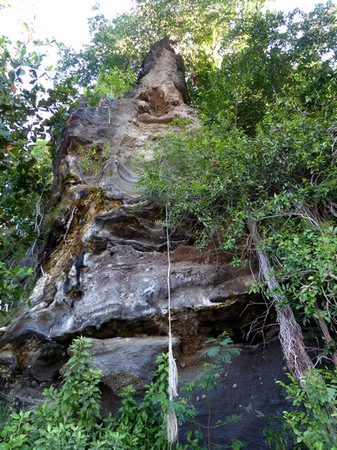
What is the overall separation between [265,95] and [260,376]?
5479mm

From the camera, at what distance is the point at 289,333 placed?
3.41 m

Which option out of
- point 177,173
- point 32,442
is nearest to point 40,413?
point 32,442

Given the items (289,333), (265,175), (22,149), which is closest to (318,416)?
(289,333)

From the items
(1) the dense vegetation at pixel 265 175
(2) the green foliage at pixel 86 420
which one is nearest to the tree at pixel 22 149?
(1) the dense vegetation at pixel 265 175

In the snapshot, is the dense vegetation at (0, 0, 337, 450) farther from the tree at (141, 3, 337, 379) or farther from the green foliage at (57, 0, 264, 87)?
the green foliage at (57, 0, 264, 87)

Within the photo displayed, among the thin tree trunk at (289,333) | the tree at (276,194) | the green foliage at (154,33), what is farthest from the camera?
the green foliage at (154,33)

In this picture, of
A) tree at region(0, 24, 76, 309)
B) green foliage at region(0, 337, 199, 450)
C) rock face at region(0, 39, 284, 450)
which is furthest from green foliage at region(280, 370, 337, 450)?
tree at region(0, 24, 76, 309)

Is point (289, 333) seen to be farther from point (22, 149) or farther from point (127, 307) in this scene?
point (22, 149)

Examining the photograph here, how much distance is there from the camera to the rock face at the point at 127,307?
4.00 meters

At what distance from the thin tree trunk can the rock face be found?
546 mm

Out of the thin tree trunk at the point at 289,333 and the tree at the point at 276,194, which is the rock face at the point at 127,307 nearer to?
the tree at the point at 276,194

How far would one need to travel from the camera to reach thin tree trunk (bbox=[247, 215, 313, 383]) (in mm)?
3219

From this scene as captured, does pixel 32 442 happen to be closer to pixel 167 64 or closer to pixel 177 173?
pixel 177 173

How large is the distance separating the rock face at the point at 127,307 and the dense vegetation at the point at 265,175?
13.2 inches
